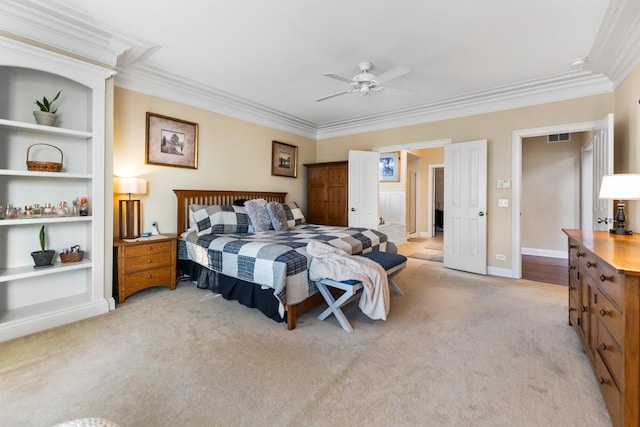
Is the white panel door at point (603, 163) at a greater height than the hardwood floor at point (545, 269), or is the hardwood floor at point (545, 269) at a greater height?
the white panel door at point (603, 163)

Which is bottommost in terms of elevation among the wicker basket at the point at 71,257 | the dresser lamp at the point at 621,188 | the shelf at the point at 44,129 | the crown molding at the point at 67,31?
the wicker basket at the point at 71,257

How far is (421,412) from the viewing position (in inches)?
61.3

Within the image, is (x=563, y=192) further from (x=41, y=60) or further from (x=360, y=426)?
(x=41, y=60)

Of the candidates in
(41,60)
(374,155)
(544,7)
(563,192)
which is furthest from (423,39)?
(563,192)

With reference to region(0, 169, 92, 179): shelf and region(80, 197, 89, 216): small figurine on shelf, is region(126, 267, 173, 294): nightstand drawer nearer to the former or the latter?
region(80, 197, 89, 216): small figurine on shelf

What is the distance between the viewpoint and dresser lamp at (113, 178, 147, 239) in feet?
10.8

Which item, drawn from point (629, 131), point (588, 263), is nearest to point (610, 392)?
point (588, 263)

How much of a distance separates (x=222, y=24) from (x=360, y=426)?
10.6 ft

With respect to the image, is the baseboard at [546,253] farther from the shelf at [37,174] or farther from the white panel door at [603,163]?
the shelf at [37,174]

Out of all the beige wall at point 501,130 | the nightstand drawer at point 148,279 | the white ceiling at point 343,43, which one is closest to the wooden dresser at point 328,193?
the beige wall at point 501,130

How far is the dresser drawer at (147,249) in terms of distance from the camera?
3.12 meters

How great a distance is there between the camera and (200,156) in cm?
432

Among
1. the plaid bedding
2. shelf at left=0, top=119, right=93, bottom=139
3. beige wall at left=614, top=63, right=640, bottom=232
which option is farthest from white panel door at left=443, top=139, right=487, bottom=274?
shelf at left=0, top=119, right=93, bottom=139

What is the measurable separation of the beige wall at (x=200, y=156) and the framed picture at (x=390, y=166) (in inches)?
106
